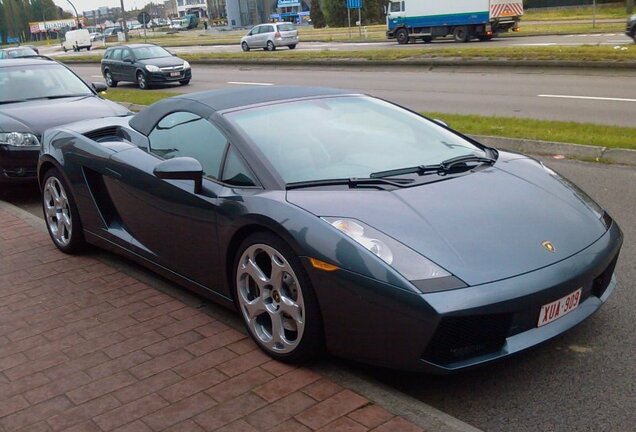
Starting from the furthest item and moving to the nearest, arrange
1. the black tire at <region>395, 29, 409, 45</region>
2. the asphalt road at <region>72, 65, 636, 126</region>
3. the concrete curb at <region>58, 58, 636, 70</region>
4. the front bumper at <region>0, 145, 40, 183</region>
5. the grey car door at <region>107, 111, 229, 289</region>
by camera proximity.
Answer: the black tire at <region>395, 29, 409, 45</region> → the concrete curb at <region>58, 58, 636, 70</region> → the asphalt road at <region>72, 65, 636, 126</region> → the front bumper at <region>0, 145, 40, 183</region> → the grey car door at <region>107, 111, 229, 289</region>

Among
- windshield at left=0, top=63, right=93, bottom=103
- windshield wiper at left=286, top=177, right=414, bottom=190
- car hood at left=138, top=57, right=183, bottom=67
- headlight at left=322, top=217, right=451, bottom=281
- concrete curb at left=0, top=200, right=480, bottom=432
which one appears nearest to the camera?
concrete curb at left=0, top=200, right=480, bottom=432

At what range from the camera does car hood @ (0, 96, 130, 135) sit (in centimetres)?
794

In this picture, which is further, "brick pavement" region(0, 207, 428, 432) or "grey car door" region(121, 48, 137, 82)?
"grey car door" region(121, 48, 137, 82)

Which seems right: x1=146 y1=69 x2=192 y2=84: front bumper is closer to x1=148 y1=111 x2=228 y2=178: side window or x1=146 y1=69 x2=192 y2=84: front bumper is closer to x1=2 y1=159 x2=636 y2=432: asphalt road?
x1=148 y1=111 x2=228 y2=178: side window

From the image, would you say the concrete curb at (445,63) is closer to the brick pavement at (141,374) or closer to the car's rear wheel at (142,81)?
the car's rear wheel at (142,81)

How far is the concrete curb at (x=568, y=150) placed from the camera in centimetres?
789

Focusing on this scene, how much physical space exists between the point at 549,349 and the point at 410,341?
959 millimetres

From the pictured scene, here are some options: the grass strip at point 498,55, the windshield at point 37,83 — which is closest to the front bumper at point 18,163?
the windshield at point 37,83

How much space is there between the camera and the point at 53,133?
232 inches

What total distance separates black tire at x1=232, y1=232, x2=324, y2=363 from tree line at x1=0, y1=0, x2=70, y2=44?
435 ft

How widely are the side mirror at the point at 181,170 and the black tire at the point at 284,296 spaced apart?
0.53 meters

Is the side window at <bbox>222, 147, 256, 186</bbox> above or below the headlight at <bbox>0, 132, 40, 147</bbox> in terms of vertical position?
above

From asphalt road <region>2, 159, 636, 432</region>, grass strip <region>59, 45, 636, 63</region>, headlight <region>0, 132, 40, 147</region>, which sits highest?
headlight <region>0, 132, 40, 147</region>

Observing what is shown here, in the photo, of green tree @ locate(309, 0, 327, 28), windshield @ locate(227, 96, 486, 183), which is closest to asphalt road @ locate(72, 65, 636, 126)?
windshield @ locate(227, 96, 486, 183)
